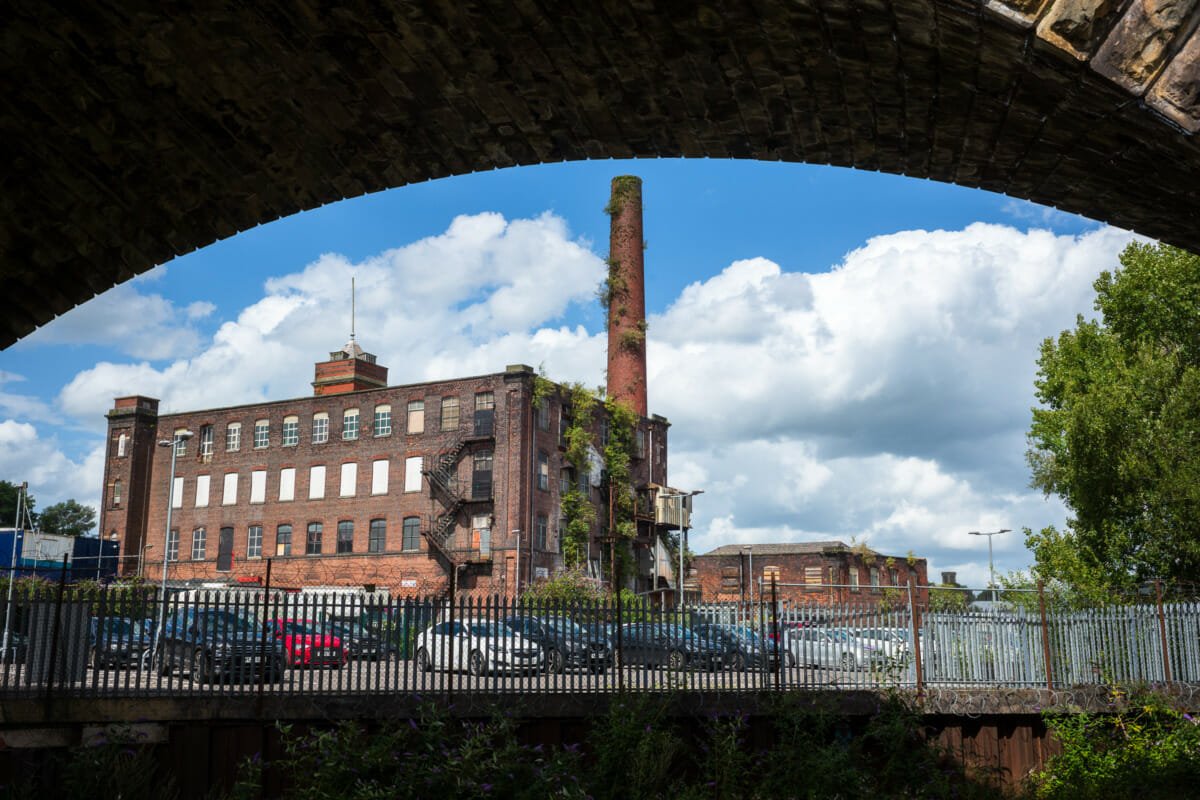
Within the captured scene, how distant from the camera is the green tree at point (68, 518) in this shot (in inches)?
3477

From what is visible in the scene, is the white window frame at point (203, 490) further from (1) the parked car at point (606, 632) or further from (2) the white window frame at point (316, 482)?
(1) the parked car at point (606, 632)

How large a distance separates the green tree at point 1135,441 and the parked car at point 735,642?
1370 cm

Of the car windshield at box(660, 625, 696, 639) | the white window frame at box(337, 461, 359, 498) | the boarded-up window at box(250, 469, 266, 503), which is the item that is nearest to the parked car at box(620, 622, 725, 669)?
the car windshield at box(660, 625, 696, 639)

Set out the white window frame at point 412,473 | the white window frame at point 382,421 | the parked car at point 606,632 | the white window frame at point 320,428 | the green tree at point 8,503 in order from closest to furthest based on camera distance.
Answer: the parked car at point 606,632
the white window frame at point 412,473
the white window frame at point 382,421
the white window frame at point 320,428
the green tree at point 8,503

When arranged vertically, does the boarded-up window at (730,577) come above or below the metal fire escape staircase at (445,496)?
below

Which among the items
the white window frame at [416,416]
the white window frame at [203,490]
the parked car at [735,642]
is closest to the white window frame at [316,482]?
the white window frame at [416,416]

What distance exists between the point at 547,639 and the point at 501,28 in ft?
33.4

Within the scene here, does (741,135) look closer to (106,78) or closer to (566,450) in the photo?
(106,78)

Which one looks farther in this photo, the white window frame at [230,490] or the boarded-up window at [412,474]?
the white window frame at [230,490]

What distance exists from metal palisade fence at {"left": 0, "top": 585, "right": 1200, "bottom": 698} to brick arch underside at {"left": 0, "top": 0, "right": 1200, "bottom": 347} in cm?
726

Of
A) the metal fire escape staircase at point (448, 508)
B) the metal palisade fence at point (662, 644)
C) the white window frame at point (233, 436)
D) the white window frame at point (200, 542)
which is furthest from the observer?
the white window frame at point (233, 436)

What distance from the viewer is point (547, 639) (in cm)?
1378

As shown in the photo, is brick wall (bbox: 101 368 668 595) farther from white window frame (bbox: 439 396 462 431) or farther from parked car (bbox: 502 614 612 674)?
parked car (bbox: 502 614 612 674)

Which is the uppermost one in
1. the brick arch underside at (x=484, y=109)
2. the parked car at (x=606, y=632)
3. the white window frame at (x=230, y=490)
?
the white window frame at (x=230, y=490)
